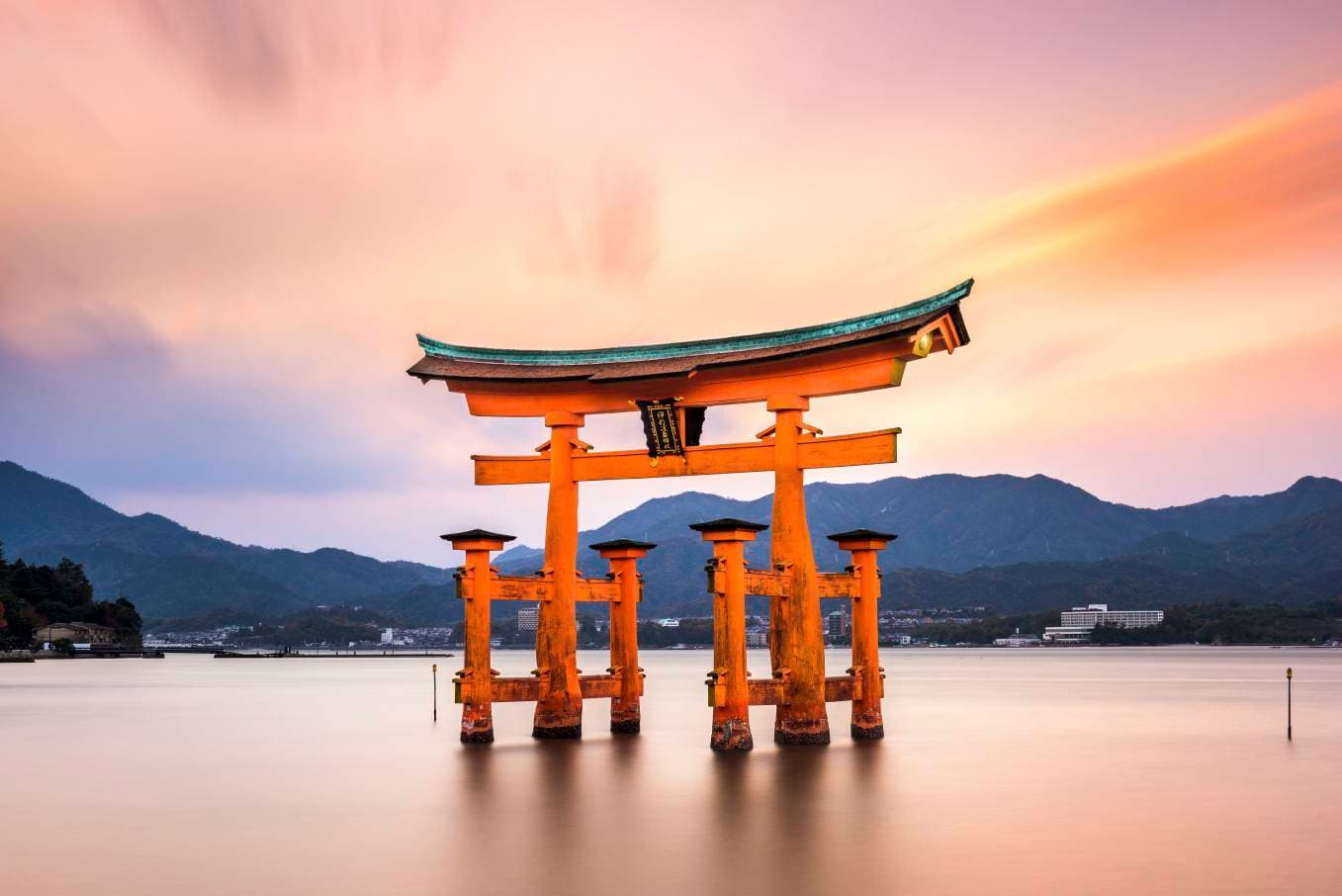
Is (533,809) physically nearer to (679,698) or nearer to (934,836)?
(934,836)

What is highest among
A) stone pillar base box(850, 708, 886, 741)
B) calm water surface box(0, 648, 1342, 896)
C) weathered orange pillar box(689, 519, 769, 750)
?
weathered orange pillar box(689, 519, 769, 750)

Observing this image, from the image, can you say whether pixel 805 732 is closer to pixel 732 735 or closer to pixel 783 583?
pixel 732 735

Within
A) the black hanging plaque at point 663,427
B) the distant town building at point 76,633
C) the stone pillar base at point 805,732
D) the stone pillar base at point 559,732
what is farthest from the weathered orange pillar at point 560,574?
the distant town building at point 76,633

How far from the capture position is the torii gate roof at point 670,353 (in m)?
23.0

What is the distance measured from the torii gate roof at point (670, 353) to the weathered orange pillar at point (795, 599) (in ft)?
3.83

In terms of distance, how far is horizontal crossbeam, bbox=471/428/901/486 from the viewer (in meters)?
23.4

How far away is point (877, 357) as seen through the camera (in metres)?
23.6

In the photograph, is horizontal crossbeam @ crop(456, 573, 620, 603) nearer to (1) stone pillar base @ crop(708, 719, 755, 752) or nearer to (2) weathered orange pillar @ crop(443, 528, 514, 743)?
(2) weathered orange pillar @ crop(443, 528, 514, 743)

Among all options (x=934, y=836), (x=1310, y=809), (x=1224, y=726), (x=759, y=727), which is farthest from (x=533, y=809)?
(x=1224, y=726)

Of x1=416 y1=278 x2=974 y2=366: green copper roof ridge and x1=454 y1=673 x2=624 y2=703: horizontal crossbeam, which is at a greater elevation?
x1=416 y1=278 x2=974 y2=366: green copper roof ridge

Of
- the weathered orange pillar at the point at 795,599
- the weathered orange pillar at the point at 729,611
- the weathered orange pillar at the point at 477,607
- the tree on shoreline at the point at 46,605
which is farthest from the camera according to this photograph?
the tree on shoreline at the point at 46,605

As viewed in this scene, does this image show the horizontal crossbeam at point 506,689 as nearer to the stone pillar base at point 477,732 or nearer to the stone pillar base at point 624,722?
the stone pillar base at point 477,732

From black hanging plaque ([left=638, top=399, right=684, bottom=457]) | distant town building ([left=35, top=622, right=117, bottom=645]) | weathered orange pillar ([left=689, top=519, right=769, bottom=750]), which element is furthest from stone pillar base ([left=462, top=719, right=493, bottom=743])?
distant town building ([left=35, top=622, right=117, bottom=645])

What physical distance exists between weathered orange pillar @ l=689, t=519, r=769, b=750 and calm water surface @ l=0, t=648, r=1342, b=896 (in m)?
1.38
